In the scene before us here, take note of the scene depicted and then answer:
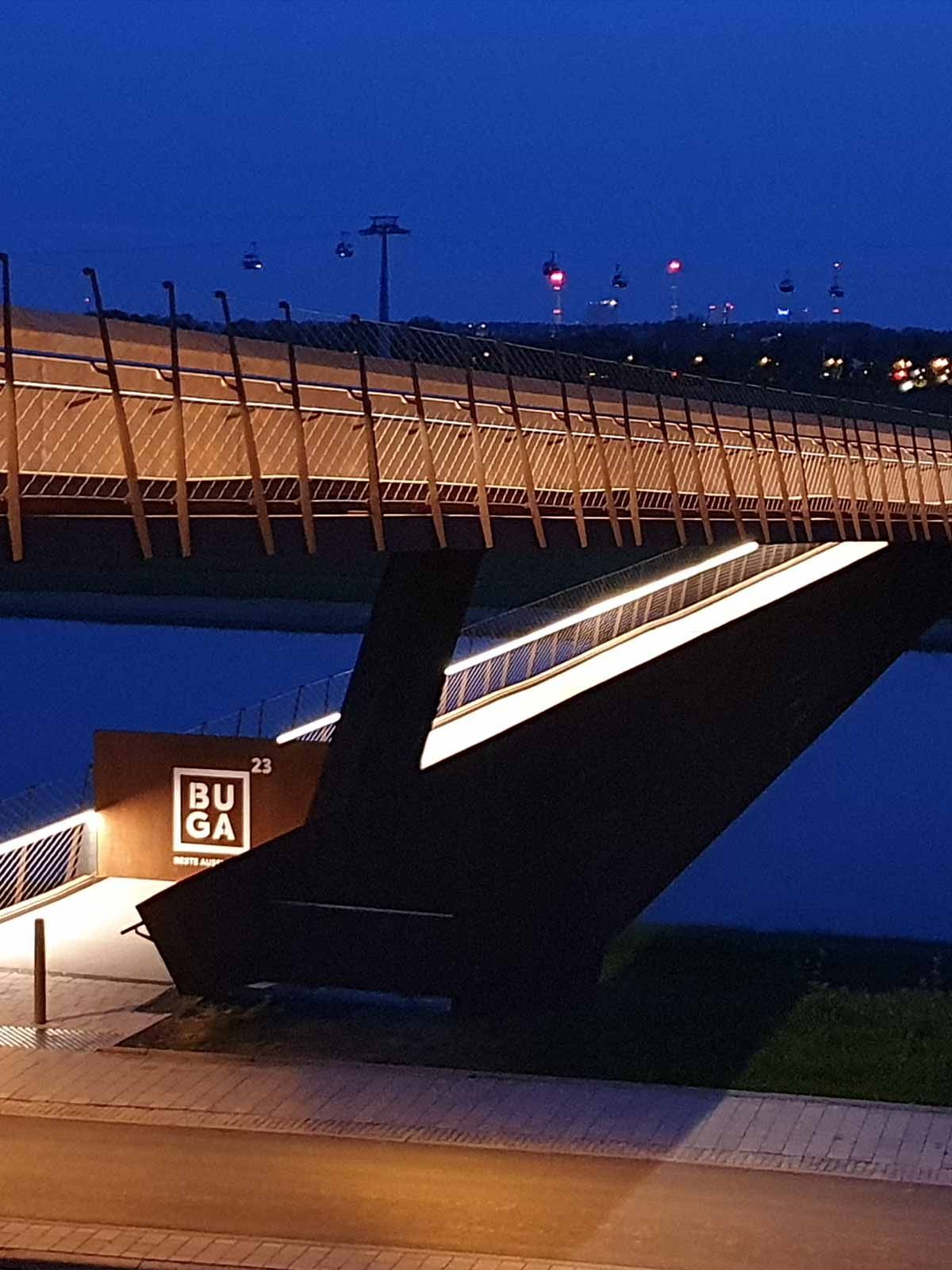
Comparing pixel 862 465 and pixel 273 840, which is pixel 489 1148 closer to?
pixel 273 840

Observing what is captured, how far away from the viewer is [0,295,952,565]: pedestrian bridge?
9484 millimetres

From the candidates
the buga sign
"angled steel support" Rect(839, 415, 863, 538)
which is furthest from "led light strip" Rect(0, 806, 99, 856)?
"angled steel support" Rect(839, 415, 863, 538)

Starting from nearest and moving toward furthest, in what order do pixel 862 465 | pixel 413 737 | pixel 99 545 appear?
pixel 99 545 < pixel 413 737 < pixel 862 465

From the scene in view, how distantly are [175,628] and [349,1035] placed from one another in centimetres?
3409

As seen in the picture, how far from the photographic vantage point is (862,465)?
1914 cm

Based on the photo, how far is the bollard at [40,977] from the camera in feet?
41.6

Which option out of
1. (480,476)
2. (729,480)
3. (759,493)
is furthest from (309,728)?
(480,476)

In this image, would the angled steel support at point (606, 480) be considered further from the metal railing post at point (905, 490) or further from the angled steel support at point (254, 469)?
the metal railing post at point (905, 490)

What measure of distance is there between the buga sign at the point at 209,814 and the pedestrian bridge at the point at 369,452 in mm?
2883

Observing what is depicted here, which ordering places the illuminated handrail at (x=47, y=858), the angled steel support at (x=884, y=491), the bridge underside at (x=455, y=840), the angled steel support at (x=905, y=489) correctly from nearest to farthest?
1. the bridge underside at (x=455, y=840)
2. the illuminated handrail at (x=47, y=858)
3. the angled steel support at (x=884, y=491)
4. the angled steel support at (x=905, y=489)

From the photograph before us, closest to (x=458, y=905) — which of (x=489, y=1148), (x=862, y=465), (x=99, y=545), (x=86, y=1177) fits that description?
(x=489, y=1148)

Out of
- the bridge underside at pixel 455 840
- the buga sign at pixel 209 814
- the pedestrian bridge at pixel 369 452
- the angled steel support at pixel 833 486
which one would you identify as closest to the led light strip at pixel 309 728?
the buga sign at pixel 209 814

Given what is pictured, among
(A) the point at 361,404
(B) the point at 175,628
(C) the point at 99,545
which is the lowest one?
(C) the point at 99,545

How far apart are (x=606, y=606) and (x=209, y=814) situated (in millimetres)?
5632
